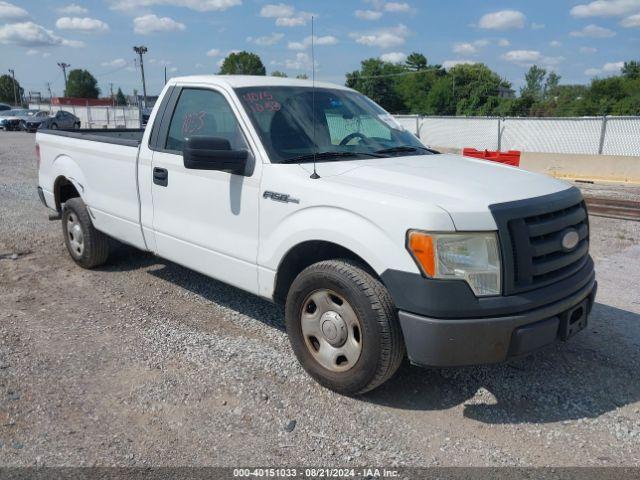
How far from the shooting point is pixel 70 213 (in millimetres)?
6164

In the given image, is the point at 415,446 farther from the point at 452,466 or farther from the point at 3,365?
the point at 3,365

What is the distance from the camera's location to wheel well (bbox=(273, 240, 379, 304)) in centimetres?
357

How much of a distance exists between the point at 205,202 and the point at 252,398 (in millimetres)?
1536

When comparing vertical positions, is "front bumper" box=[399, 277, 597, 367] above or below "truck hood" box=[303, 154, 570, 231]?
below

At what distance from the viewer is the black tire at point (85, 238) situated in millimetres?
5906

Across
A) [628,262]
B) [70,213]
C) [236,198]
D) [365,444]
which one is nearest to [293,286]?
[236,198]

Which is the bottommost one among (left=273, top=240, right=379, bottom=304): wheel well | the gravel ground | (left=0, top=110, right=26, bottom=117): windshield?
the gravel ground

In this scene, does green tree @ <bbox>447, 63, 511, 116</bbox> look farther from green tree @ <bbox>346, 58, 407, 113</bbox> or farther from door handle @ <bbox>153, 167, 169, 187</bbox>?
door handle @ <bbox>153, 167, 169, 187</bbox>

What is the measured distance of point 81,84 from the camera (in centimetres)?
11419

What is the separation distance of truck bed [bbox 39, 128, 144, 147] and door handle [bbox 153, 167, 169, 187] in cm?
53

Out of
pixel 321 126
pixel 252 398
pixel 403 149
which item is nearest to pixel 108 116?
pixel 321 126

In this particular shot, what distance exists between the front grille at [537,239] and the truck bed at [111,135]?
340 cm

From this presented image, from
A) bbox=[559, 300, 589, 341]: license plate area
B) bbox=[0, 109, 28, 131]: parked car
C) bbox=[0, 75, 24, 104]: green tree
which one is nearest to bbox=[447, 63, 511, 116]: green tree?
bbox=[0, 109, 28, 131]: parked car

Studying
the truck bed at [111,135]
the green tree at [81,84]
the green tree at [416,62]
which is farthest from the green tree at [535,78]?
the truck bed at [111,135]
